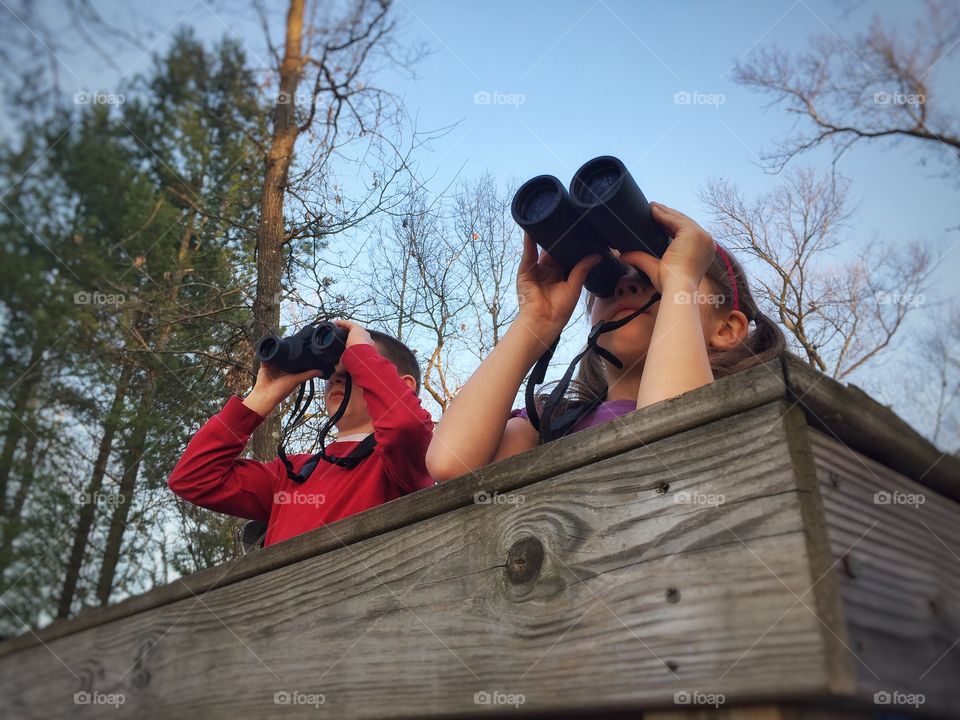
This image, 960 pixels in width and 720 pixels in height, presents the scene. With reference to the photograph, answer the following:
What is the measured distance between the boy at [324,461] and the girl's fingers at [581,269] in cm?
70

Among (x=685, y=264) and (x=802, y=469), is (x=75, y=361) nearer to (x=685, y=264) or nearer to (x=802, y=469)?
(x=685, y=264)

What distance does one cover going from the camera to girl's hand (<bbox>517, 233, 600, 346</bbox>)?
1.57 m

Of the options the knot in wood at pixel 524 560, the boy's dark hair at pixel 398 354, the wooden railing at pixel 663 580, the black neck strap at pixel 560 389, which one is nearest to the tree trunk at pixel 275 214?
the boy's dark hair at pixel 398 354

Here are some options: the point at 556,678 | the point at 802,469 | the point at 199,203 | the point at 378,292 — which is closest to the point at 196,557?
the point at 378,292

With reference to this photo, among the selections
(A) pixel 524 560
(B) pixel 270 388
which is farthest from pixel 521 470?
(B) pixel 270 388

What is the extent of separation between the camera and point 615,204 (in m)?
1.42

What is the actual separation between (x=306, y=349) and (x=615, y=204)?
113 centimetres

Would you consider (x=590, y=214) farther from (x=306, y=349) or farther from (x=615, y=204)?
(x=306, y=349)

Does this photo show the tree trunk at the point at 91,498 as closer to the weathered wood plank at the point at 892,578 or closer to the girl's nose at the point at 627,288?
the girl's nose at the point at 627,288

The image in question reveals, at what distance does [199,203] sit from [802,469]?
374 centimetres

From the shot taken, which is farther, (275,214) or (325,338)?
(275,214)

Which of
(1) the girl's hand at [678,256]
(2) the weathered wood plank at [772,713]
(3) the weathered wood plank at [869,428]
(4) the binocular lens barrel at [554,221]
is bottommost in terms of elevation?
(2) the weathered wood plank at [772,713]

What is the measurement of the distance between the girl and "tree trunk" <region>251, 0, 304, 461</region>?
5.15 ft

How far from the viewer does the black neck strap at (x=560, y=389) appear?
57.9 inches
